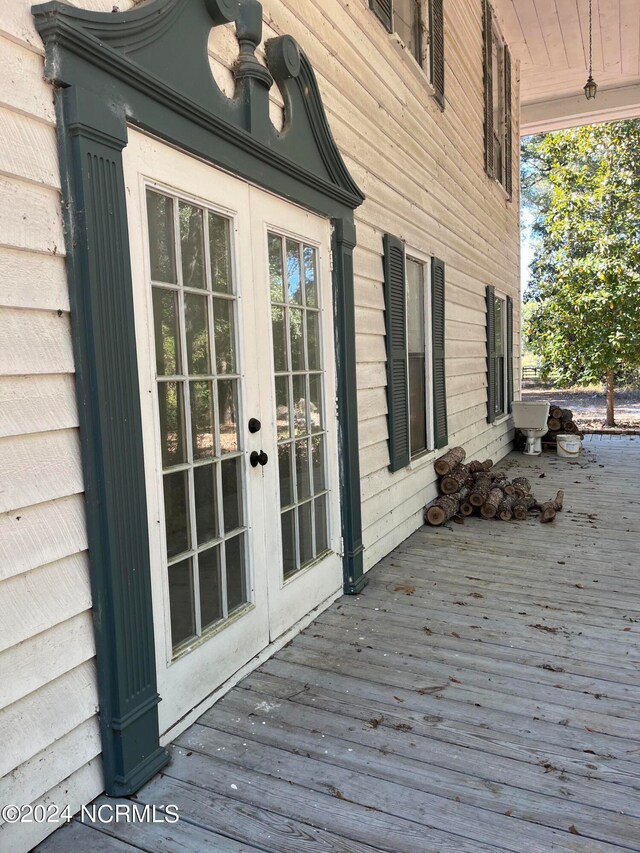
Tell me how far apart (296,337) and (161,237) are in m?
1.05

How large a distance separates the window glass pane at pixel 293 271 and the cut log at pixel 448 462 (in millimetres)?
2551

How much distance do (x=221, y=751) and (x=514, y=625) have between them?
1.60 meters

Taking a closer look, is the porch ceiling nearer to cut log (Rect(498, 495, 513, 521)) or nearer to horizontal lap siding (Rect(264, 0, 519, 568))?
horizontal lap siding (Rect(264, 0, 519, 568))

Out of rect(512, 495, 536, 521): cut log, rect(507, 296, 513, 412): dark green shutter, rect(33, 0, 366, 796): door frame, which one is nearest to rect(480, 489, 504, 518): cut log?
rect(512, 495, 536, 521): cut log

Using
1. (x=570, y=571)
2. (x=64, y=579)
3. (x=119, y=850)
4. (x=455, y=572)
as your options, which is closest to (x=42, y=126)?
(x=64, y=579)

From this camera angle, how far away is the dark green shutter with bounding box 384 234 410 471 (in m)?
4.09

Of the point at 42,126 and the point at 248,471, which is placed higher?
the point at 42,126

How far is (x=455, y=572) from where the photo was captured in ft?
12.5

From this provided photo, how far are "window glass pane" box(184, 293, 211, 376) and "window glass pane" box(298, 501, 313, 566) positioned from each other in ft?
3.37

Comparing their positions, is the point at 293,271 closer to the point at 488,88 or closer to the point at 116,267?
the point at 116,267

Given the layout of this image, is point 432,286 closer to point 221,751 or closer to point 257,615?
point 257,615

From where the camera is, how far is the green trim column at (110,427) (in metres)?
1.68

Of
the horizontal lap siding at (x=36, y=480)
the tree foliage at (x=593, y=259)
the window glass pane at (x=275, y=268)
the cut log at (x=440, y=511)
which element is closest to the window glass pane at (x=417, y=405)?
the cut log at (x=440, y=511)

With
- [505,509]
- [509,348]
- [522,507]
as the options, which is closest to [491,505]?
[505,509]
